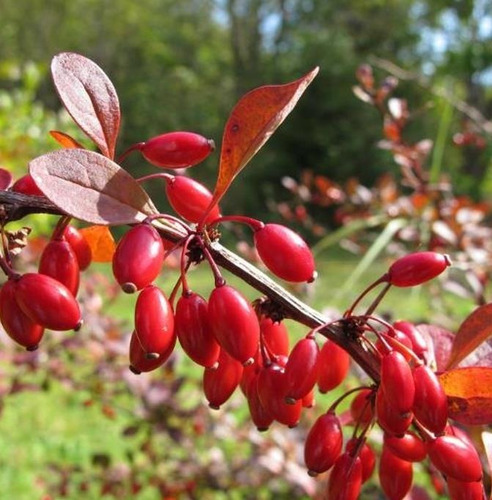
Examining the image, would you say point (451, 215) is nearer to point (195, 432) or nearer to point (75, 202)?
point (195, 432)

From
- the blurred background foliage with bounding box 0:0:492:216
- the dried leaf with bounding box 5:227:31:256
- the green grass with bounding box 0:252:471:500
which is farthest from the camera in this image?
the blurred background foliage with bounding box 0:0:492:216

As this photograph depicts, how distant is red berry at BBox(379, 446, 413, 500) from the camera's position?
1.88ft

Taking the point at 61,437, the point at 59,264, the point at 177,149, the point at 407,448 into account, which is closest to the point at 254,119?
the point at 177,149

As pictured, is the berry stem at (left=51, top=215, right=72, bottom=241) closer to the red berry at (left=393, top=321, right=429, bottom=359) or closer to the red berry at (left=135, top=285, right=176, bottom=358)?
the red berry at (left=135, top=285, right=176, bottom=358)

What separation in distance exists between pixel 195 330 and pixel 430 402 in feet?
0.54

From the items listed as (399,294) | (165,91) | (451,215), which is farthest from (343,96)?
(451,215)

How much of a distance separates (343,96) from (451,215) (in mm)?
11087

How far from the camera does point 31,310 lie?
477mm

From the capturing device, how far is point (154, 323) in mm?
466

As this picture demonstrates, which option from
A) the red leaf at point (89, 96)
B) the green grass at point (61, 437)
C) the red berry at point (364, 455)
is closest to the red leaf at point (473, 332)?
the red berry at point (364, 455)

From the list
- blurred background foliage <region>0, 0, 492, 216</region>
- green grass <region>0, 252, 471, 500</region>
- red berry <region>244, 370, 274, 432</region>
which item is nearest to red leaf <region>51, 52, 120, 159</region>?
red berry <region>244, 370, 274, 432</region>

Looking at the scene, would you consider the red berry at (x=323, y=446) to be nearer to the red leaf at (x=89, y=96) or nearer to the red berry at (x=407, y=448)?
the red berry at (x=407, y=448)

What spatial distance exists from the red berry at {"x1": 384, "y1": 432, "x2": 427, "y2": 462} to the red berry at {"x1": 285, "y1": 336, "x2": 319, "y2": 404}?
0.28ft

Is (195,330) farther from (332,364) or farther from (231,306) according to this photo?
(332,364)
